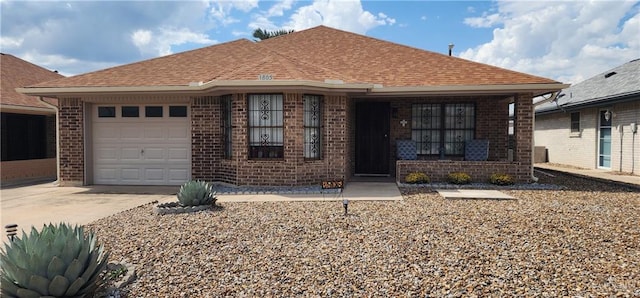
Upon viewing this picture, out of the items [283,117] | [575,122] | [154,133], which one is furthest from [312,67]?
[575,122]

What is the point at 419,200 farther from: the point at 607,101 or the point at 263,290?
the point at 607,101

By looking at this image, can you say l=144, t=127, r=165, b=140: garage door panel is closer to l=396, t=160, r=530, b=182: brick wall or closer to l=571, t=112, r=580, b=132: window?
l=396, t=160, r=530, b=182: brick wall

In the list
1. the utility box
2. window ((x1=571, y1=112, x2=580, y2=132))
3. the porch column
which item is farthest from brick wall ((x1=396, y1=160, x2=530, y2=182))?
the utility box

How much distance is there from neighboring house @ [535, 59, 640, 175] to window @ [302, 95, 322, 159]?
956 cm

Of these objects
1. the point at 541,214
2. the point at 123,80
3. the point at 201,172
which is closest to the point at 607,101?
the point at 541,214

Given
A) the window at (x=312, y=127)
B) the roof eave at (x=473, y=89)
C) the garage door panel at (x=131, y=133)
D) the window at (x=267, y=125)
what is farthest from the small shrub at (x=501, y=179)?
the garage door panel at (x=131, y=133)

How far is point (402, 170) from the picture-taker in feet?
32.0

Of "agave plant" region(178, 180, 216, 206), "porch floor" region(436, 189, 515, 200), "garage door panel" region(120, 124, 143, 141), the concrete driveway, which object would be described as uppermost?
"garage door panel" region(120, 124, 143, 141)

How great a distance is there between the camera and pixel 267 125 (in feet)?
30.0

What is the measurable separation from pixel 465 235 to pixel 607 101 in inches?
445

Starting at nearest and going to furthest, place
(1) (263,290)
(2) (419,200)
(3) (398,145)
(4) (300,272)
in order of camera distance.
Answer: (1) (263,290) → (4) (300,272) → (2) (419,200) → (3) (398,145)

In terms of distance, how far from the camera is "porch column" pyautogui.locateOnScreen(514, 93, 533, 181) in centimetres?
956

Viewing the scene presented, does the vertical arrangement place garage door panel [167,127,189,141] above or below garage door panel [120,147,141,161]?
above

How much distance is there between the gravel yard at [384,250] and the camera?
345 centimetres
